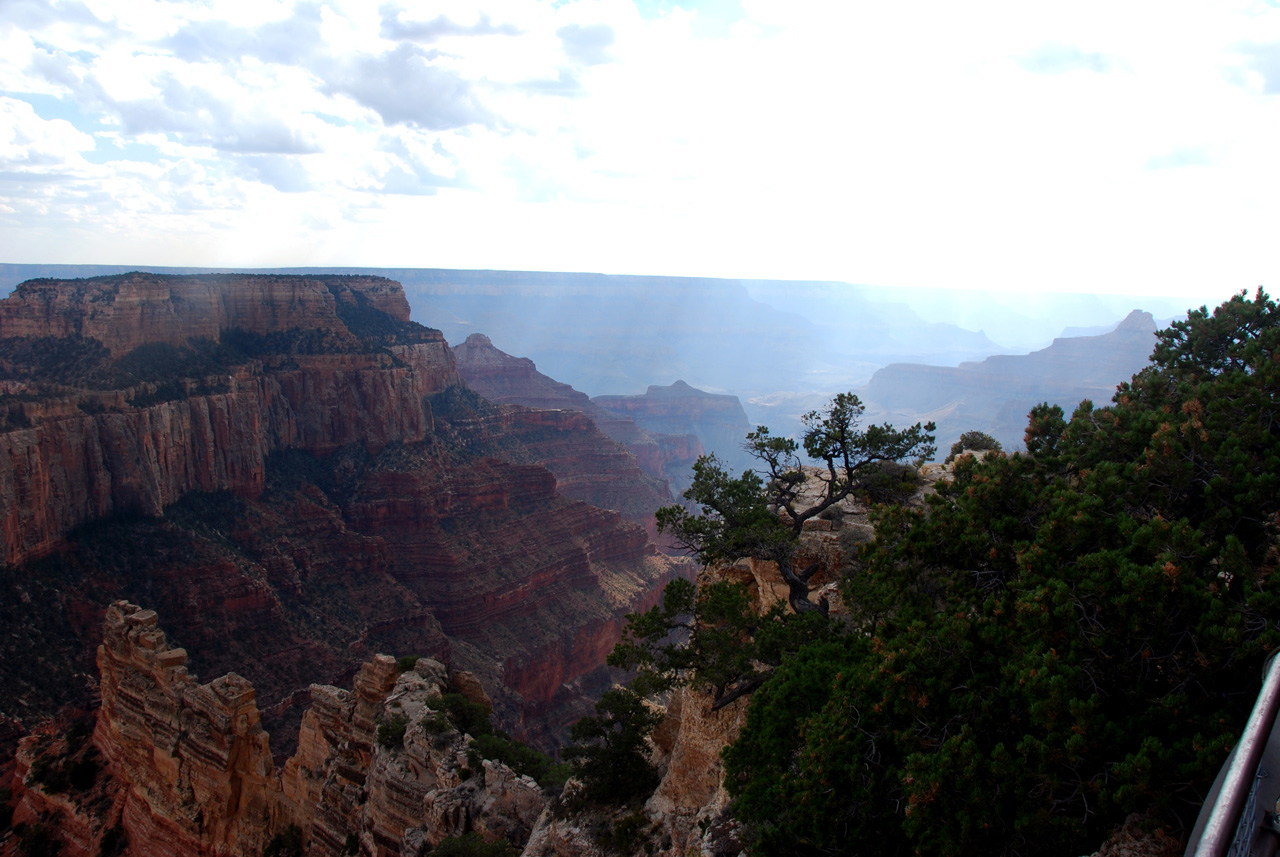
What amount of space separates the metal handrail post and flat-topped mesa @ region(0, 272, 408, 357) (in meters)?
59.9

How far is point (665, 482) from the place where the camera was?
110375mm

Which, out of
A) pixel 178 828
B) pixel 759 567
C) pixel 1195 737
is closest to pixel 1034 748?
pixel 1195 737

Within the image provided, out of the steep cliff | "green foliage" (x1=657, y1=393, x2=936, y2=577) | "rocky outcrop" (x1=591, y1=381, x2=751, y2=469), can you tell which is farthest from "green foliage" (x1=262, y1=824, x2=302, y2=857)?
the steep cliff

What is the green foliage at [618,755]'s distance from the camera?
19.0 meters

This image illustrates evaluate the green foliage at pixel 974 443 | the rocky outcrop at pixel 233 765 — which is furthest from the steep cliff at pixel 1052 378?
the rocky outcrop at pixel 233 765

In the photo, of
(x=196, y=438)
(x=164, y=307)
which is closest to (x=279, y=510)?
(x=196, y=438)

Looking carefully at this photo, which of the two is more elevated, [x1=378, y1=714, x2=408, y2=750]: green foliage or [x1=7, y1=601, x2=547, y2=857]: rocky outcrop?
[x1=378, y1=714, x2=408, y2=750]: green foliage

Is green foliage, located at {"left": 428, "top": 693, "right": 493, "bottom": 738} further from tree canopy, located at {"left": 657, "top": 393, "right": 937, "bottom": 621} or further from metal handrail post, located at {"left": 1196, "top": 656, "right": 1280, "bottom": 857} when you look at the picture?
metal handrail post, located at {"left": 1196, "top": 656, "right": 1280, "bottom": 857}

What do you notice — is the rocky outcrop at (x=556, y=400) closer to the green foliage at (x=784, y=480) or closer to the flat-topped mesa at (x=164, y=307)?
the flat-topped mesa at (x=164, y=307)

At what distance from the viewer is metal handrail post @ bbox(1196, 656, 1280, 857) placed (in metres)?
5.32

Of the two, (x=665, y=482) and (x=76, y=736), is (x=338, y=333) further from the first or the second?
(x=665, y=482)

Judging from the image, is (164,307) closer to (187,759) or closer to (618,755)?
(187,759)

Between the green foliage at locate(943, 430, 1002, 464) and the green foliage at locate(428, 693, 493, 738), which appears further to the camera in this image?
the green foliage at locate(943, 430, 1002, 464)

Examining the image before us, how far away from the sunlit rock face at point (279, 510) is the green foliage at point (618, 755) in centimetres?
2143
